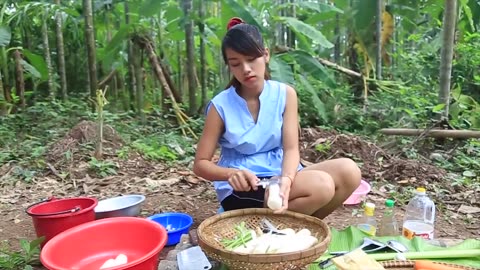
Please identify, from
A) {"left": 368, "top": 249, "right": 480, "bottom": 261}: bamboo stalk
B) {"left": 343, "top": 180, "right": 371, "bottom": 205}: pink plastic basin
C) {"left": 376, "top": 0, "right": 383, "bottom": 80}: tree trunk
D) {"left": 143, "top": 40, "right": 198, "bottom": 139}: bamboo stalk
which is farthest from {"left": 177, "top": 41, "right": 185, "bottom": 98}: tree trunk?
{"left": 368, "top": 249, "right": 480, "bottom": 261}: bamboo stalk

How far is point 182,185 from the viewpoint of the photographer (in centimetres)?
307

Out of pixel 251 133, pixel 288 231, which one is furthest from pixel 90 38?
pixel 288 231

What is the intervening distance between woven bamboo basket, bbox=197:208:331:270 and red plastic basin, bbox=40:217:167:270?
0.18 meters

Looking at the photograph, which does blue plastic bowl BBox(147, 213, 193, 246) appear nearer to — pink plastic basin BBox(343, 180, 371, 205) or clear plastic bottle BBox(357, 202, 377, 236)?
clear plastic bottle BBox(357, 202, 377, 236)

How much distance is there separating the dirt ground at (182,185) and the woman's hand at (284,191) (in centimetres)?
81

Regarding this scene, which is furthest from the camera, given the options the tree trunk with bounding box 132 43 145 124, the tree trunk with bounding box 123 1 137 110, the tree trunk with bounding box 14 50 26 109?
the tree trunk with bounding box 123 1 137 110

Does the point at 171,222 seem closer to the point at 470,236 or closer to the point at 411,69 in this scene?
the point at 470,236

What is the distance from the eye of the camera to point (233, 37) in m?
1.70

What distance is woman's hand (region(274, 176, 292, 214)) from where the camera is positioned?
1582mm

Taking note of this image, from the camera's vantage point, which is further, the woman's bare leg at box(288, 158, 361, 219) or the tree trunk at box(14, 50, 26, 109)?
the tree trunk at box(14, 50, 26, 109)

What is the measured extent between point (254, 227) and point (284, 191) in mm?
177

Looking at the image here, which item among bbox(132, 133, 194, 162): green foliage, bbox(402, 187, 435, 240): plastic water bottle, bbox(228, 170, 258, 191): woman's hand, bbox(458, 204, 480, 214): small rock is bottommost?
bbox(458, 204, 480, 214): small rock

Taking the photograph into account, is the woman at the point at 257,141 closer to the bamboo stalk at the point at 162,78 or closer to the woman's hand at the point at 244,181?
the woman's hand at the point at 244,181

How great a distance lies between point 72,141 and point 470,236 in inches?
118
